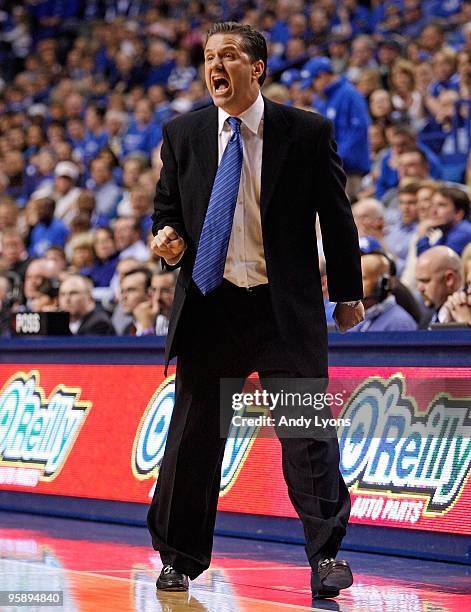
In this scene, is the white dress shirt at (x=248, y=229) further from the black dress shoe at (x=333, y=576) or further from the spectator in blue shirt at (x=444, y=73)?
the spectator in blue shirt at (x=444, y=73)

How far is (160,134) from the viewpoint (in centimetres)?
1600

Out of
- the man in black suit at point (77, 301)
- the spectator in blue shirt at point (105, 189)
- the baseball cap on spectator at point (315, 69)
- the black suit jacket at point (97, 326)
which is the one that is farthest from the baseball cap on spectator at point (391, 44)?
the black suit jacket at point (97, 326)

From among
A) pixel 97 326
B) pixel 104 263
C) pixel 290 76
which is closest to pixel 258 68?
pixel 97 326

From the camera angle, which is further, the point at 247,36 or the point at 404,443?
the point at 404,443

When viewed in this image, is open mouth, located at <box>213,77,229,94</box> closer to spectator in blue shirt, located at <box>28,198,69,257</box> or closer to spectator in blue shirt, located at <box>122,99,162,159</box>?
spectator in blue shirt, located at <box>28,198,69,257</box>

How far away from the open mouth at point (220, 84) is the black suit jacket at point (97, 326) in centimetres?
455

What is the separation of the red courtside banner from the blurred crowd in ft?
2.87

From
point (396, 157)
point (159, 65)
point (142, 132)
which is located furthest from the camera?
point (159, 65)

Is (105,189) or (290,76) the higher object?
(290,76)

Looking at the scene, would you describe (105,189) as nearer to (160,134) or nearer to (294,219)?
(160,134)

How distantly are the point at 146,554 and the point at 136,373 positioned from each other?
60.6 inches

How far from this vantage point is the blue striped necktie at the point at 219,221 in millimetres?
4941

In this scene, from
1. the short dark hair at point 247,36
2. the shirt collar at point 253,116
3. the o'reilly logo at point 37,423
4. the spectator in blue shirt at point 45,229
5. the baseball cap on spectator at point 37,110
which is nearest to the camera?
the short dark hair at point 247,36

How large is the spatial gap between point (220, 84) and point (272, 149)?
0.31 metres
